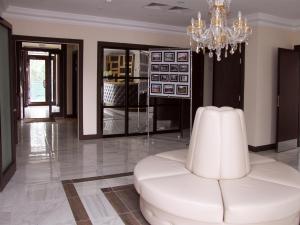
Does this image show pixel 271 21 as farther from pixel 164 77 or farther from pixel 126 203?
pixel 126 203

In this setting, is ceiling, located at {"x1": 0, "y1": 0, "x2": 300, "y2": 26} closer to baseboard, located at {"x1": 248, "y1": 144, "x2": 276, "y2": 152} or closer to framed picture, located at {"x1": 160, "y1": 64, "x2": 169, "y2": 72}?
framed picture, located at {"x1": 160, "y1": 64, "x2": 169, "y2": 72}

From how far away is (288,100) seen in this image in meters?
6.57

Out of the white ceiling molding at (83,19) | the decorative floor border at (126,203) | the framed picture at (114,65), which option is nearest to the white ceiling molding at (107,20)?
the white ceiling molding at (83,19)

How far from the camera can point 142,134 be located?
7.84 metres

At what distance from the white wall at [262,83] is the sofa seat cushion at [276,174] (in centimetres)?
287

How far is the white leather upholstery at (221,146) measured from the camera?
309 centimetres

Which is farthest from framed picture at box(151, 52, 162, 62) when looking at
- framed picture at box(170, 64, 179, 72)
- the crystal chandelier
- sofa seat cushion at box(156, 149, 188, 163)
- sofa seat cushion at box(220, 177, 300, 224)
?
sofa seat cushion at box(220, 177, 300, 224)

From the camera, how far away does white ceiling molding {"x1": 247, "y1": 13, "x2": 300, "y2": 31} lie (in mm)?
6086

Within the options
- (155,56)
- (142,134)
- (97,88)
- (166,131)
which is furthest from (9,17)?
(166,131)

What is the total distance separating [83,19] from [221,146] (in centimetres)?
487

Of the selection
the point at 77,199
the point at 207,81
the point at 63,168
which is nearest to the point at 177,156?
the point at 77,199

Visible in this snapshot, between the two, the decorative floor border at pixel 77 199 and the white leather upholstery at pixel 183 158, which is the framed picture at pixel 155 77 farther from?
the white leather upholstery at pixel 183 158

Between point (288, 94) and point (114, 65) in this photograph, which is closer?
point (288, 94)

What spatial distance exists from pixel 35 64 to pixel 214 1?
37.6 ft
